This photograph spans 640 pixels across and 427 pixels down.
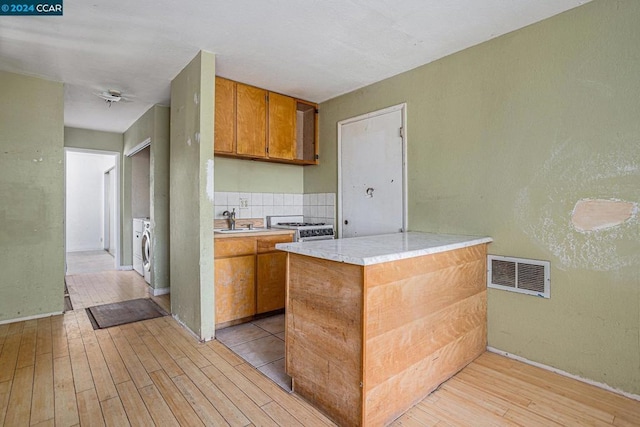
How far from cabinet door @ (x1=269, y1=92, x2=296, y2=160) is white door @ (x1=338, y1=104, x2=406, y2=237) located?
56 centimetres

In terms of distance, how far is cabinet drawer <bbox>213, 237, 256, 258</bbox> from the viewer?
283cm

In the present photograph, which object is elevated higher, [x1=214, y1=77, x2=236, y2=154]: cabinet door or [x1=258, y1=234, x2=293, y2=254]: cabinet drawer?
[x1=214, y1=77, x2=236, y2=154]: cabinet door

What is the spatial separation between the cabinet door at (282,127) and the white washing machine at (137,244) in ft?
8.58

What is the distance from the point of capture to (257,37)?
239cm

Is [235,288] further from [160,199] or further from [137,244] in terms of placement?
[137,244]

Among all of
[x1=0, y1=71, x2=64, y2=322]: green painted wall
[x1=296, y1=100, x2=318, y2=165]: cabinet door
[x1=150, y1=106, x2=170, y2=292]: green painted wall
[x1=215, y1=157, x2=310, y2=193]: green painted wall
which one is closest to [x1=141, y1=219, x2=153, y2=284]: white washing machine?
[x1=150, y1=106, x2=170, y2=292]: green painted wall

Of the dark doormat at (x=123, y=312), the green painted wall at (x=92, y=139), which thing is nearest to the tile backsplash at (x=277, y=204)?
the dark doormat at (x=123, y=312)

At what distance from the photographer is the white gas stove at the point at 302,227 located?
11.0 feet

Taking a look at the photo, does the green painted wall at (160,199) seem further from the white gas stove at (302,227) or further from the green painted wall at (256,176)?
the white gas stove at (302,227)

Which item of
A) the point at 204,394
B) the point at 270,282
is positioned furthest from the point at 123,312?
the point at 204,394

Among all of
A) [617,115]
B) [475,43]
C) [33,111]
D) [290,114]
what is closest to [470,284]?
[617,115]

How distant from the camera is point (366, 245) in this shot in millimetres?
1862

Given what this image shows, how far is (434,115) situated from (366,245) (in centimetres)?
157

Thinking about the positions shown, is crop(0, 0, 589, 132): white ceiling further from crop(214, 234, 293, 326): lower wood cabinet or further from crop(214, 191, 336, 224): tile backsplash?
crop(214, 234, 293, 326): lower wood cabinet
